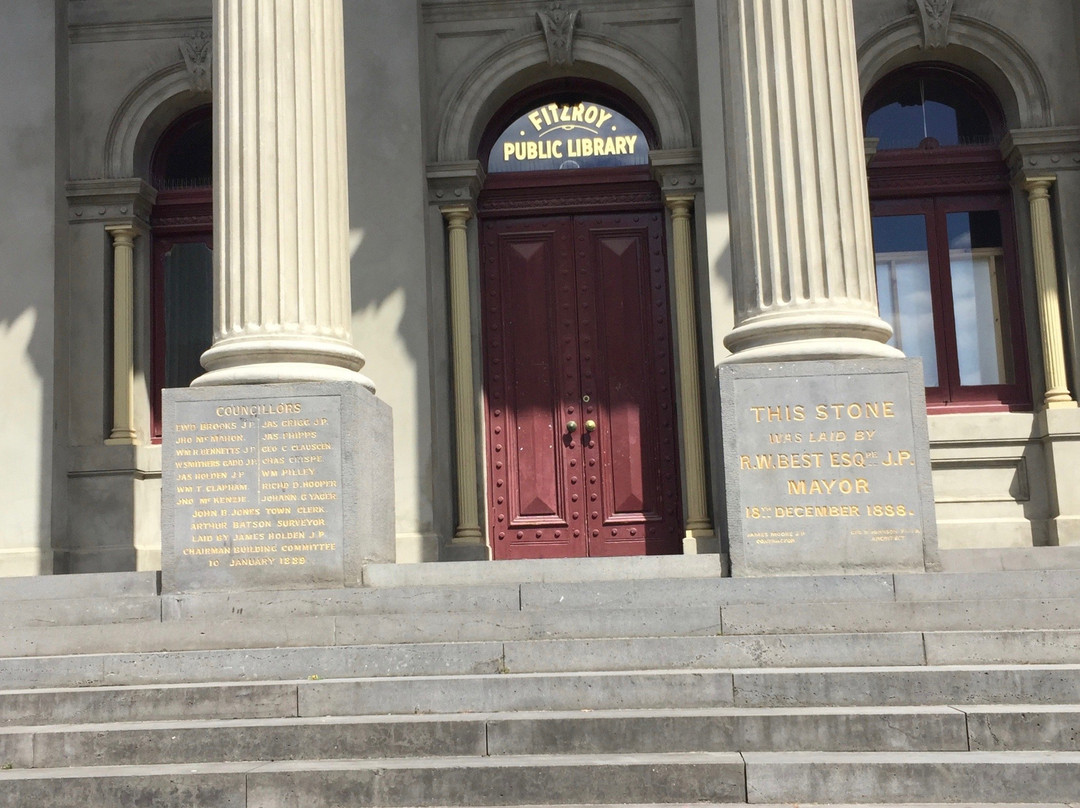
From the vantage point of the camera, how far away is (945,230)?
13.2m

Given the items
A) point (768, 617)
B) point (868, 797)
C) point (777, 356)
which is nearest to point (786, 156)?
point (777, 356)

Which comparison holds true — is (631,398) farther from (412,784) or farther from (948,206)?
(412,784)

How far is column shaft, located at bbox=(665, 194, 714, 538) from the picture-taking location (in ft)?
41.2

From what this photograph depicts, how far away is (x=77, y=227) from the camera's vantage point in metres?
13.2

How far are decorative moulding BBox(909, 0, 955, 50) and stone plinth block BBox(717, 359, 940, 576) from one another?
232 inches

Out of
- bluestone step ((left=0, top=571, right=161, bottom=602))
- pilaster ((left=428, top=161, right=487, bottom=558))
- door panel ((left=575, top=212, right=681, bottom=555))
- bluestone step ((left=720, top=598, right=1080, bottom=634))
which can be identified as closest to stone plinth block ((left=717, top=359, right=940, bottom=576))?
bluestone step ((left=720, top=598, right=1080, bottom=634))

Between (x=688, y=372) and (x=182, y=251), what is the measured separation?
560 cm

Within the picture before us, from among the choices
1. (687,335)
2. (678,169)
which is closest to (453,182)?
(678,169)

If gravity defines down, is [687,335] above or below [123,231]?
below

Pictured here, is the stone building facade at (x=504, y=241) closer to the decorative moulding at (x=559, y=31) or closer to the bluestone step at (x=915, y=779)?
the decorative moulding at (x=559, y=31)

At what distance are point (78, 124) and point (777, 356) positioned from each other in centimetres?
853

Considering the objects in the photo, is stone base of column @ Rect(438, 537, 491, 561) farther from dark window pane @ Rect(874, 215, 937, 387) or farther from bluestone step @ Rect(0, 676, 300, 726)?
bluestone step @ Rect(0, 676, 300, 726)

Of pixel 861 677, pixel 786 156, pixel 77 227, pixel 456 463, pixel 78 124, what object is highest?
pixel 78 124

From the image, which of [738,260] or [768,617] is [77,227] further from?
[768,617]
